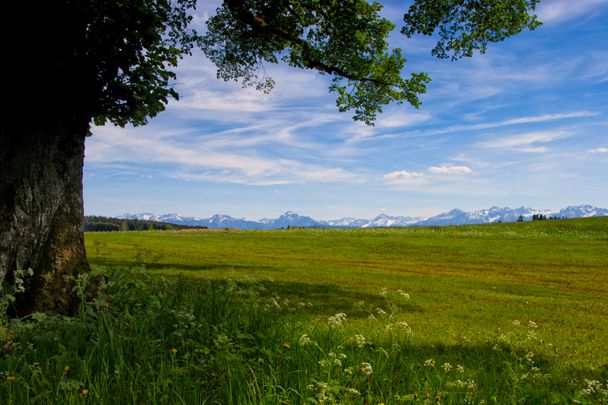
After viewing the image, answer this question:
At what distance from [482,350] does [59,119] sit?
962 centimetres

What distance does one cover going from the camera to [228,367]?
19.1 feet

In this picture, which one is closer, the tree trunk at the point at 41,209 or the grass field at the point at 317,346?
the grass field at the point at 317,346

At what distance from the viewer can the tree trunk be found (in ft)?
28.4

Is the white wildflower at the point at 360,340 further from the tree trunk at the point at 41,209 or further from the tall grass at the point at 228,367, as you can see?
the tree trunk at the point at 41,209

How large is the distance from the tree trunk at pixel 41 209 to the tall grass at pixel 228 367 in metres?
0.84

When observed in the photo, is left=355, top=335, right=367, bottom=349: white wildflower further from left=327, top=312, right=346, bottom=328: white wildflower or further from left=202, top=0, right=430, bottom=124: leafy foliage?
left=202, top=0, right=430, bottom=124: leafy foliage

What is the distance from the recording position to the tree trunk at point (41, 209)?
866 centimetres

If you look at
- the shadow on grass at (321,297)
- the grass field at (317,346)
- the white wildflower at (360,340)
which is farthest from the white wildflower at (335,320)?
the shadow on grass at (321,297)

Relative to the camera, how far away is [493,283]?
23.8 meters

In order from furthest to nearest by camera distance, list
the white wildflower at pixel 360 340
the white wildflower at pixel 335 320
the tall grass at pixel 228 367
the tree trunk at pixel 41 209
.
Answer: the tree trunk at pixel 41 209 < the white wildflower at pixel 335 320 < the white wildflower at pixel 360 340 < the tall grass at pixel 228 367

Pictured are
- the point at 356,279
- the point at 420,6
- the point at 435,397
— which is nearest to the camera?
the point at 435,397

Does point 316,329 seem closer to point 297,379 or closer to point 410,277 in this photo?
point 297,379

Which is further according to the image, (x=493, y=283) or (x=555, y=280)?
(x=555, y=280)

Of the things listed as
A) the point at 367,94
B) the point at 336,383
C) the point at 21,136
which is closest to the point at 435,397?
the point at 336,383
